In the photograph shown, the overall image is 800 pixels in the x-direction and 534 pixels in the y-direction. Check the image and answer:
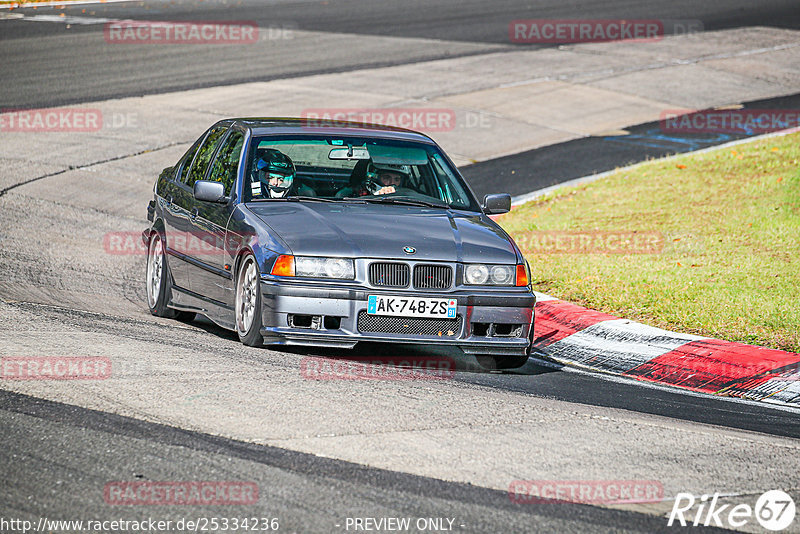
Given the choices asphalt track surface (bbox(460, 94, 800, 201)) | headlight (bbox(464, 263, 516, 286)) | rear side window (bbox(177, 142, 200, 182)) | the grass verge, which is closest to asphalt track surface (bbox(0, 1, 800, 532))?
headlight (bbox(464, 263, 516, 286))

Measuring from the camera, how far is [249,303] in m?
7.66

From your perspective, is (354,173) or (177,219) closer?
(354,173)

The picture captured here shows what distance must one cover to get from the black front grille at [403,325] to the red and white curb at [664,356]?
147cm

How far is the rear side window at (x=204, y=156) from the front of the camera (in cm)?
936

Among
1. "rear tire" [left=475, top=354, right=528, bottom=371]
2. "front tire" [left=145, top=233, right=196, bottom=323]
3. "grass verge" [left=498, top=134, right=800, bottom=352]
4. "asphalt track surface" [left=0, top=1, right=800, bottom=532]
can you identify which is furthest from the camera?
"grass verge" [left=498, top=134, right=800, bottom=352]

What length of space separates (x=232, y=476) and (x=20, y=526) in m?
0.90

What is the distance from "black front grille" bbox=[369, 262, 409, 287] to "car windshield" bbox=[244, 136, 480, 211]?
3.86ft

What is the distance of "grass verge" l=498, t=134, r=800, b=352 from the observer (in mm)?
9320

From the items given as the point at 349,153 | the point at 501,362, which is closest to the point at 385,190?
the point at 349,153

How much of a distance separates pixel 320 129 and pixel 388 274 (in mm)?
1955

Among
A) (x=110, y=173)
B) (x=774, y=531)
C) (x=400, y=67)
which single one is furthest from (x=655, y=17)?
(x=774, y=531)

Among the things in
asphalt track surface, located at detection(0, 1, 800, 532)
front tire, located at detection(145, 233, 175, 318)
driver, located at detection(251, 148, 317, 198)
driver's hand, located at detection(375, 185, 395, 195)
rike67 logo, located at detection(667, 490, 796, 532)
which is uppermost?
driver, located at detection(251, 148, 317, 198)

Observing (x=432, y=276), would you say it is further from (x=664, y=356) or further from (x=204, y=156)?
(x=204, y=156)

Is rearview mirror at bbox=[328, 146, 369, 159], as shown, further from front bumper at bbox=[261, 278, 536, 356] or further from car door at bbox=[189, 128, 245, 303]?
front bumper at bbox=[261, 278, 536, 356]
